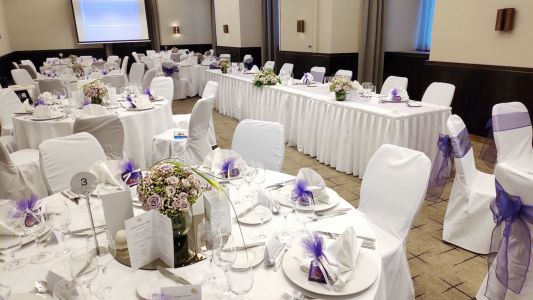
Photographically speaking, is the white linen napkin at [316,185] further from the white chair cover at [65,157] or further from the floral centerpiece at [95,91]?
the floral centerpiece at [95,91]

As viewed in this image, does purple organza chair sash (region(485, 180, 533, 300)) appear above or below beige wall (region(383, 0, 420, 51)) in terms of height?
below

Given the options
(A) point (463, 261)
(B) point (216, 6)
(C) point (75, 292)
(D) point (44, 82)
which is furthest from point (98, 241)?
(B) point (216, 6)

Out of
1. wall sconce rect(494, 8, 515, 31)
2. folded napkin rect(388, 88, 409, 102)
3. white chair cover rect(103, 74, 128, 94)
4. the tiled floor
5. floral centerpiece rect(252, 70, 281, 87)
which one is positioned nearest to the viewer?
the tiled floor

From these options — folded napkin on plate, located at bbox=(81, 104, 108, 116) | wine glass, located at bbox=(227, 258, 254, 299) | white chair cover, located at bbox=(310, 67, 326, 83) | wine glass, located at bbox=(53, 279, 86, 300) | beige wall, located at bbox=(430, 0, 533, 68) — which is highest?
beige wall, located at bbox=(430, 0, 533, 68)

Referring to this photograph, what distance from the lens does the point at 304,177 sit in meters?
2.01

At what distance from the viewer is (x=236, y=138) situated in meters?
3.00

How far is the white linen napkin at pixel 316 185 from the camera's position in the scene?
1.93 m

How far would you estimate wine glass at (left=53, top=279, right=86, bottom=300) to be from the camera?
3.72 feet

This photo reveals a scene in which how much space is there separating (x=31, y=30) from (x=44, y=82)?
26.8 ft

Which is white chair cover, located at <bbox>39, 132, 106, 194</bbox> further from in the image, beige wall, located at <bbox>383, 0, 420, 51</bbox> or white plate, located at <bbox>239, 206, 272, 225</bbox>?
beige wall, located at <bbox>383, 0, 420, 51</bbox>

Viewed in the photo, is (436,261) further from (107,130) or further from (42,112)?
(42,112)

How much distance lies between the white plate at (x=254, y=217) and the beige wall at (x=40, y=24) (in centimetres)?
1447

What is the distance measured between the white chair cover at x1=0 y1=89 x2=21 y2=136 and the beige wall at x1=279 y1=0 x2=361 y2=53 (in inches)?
229

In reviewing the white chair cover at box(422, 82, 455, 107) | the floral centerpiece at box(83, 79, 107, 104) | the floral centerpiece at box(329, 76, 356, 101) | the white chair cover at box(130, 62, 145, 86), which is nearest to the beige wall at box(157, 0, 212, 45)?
the white chair cover at box(130, 62, 145, 86)
